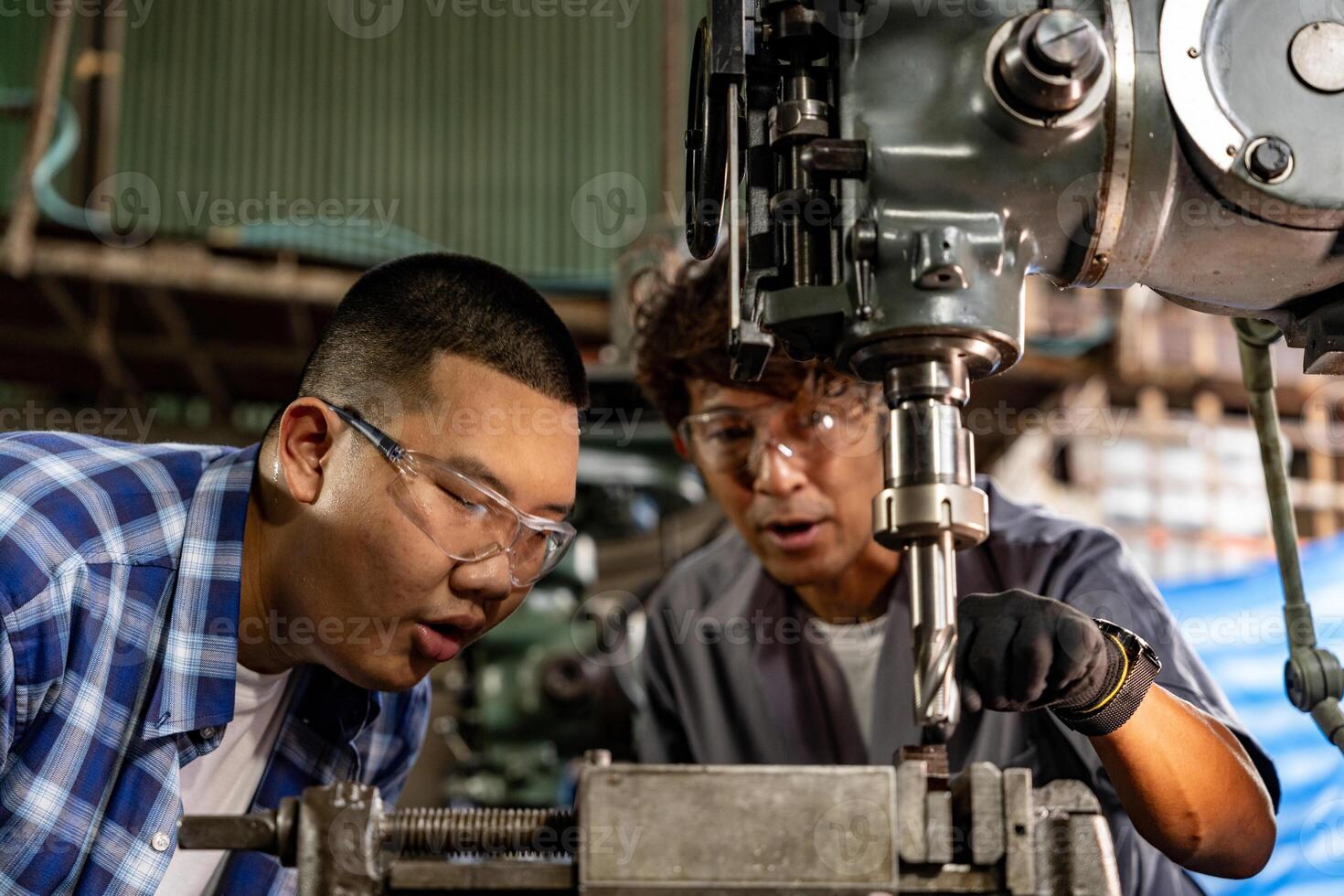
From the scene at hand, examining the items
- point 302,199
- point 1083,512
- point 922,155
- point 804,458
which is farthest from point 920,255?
point 1083,512

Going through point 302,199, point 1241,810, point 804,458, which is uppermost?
point 302,199

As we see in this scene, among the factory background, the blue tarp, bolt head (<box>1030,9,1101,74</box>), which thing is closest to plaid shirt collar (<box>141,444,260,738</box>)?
bolt head (<box>1030,9,1101,74</box>)

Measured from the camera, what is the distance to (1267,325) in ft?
4.16

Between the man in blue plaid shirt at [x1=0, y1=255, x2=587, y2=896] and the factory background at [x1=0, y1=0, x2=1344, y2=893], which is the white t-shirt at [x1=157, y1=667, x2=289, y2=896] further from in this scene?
the factory background at [x1=0, y1=0, x2=1344, y2=893]

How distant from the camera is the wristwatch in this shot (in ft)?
3.45

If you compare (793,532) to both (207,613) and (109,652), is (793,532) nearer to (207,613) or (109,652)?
(207,613)

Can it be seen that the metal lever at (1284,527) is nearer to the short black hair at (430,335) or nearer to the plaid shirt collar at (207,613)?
the short black hair at (430,335)

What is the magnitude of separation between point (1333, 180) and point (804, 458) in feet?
2.89

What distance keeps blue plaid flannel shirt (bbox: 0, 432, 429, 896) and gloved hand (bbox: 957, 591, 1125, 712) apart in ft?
2.63

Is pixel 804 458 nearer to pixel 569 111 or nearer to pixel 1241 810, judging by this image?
pixel 1241 810

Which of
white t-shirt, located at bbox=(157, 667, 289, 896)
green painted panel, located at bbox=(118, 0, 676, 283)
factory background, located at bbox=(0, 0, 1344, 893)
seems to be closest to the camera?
white t-shirt, located at bbox=(157, 667, 289, 896)

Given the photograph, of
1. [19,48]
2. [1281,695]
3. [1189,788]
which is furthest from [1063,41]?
[19,48]

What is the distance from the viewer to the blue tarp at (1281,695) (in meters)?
1.83

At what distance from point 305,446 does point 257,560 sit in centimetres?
16
